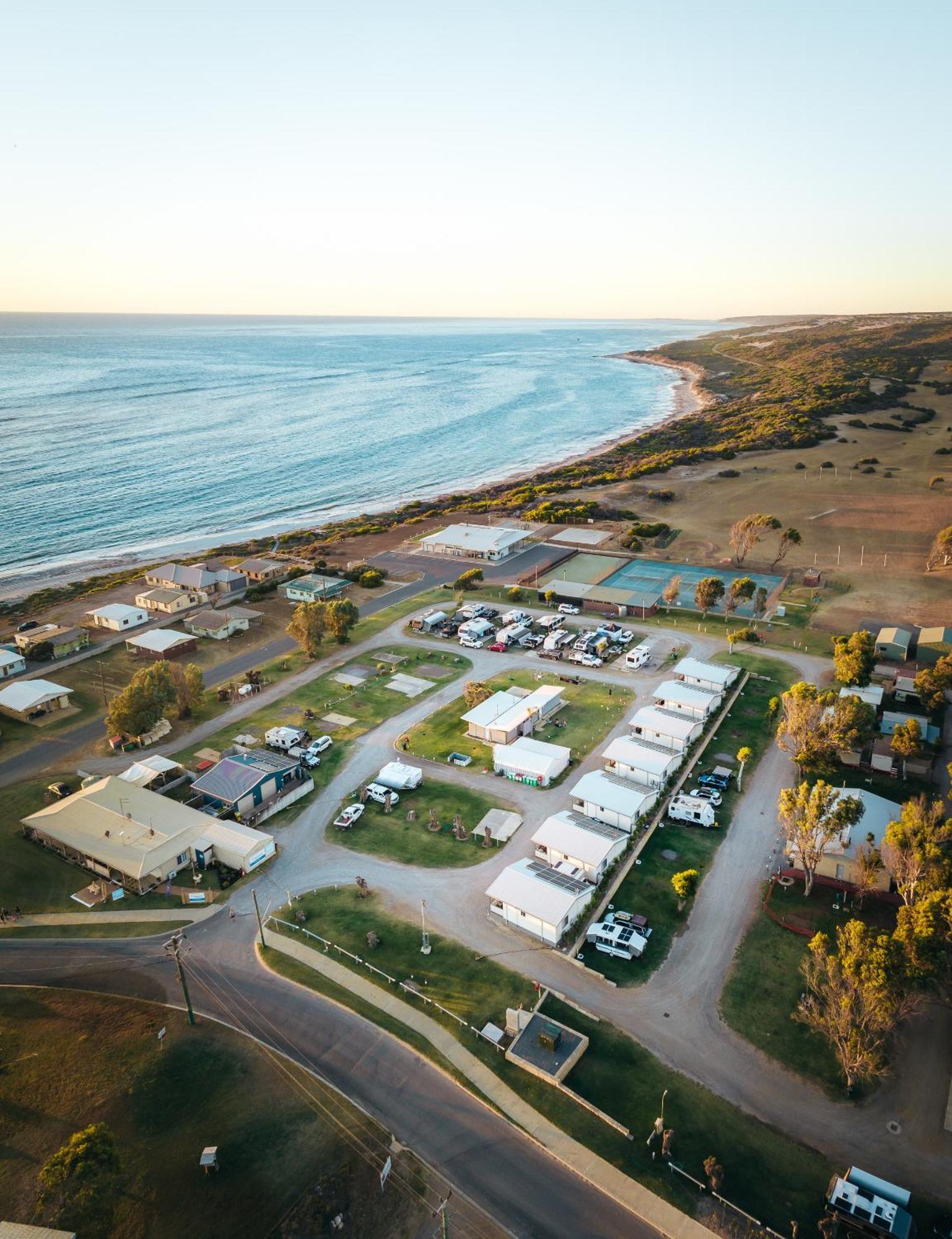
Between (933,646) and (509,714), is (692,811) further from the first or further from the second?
(933,646)

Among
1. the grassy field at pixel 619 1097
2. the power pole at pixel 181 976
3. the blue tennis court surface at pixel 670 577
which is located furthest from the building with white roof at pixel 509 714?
the blue tennis court surface at pixel 670 577

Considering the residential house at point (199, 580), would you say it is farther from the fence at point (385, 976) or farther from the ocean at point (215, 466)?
the fence at point (385, 976)

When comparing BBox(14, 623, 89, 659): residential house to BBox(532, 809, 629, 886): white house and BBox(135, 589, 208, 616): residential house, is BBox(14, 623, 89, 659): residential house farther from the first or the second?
BBox(532, 809, 629, 886): white house

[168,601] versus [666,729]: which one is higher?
[666,729]

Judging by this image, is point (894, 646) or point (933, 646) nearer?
point (894, 646)

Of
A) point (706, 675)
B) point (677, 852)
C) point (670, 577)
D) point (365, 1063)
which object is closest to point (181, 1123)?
point (365, 1063)

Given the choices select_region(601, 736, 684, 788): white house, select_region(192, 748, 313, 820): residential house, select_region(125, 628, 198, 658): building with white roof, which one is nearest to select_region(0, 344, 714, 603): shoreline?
select_region(125, 628, 198, 658): building with white roof
